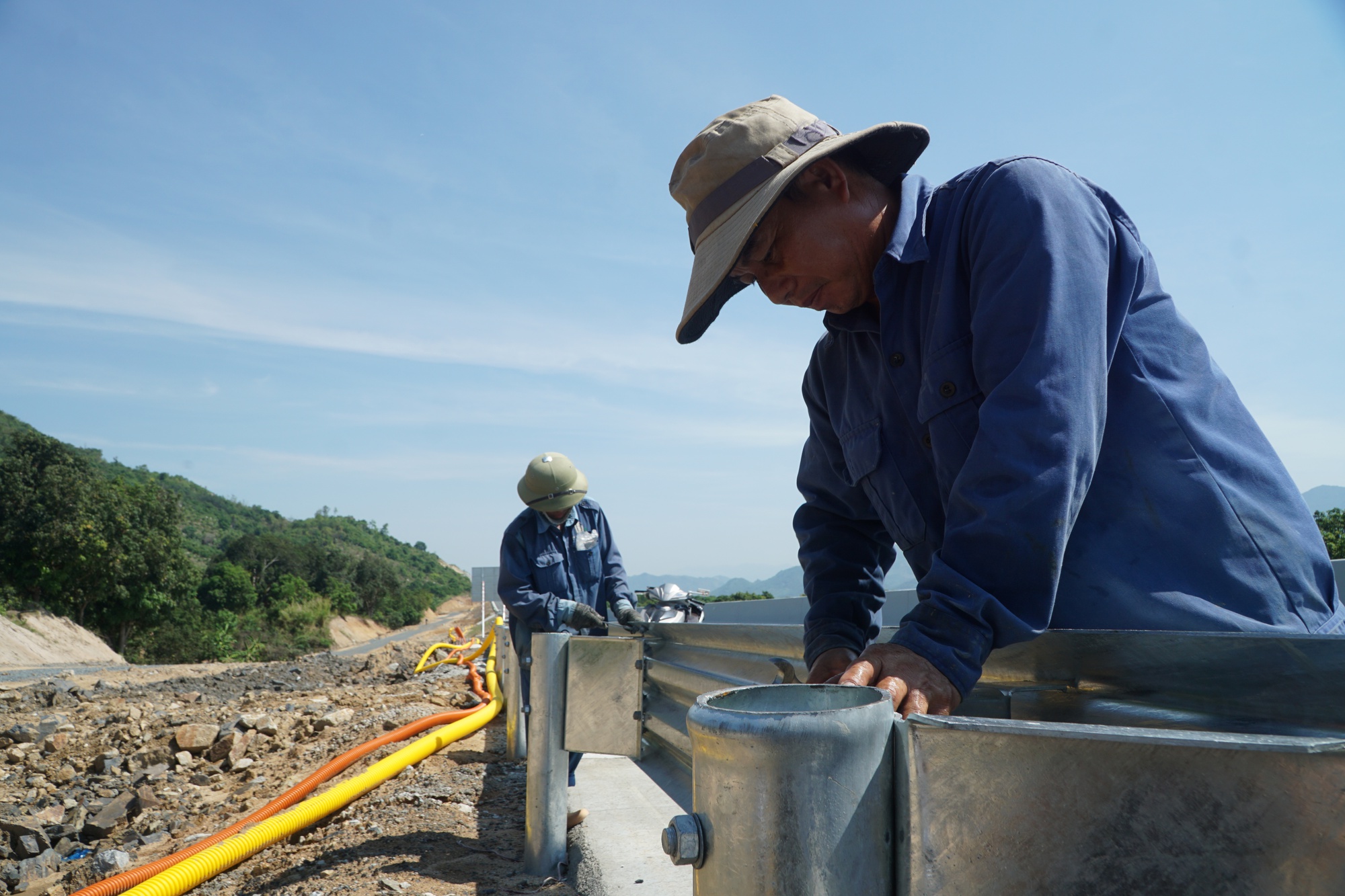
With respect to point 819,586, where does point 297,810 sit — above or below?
below

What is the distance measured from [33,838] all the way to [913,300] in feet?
21.7

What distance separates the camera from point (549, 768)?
3678mm

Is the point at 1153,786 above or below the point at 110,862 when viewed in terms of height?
above

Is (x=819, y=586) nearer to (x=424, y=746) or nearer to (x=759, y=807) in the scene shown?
(x=759, y=807)

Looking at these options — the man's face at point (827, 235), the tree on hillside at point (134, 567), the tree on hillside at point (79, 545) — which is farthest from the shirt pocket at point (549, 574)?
the tree on hillside at point (134, 567)

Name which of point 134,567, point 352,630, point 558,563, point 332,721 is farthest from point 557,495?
point 352,630

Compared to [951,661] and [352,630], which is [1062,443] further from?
[352,630]

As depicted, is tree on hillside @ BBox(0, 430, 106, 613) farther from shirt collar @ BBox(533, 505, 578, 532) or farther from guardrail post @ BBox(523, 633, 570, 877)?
guardrail post @ BBox(523, 633, 570, 877)

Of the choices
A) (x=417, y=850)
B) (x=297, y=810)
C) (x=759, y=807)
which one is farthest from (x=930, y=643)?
(x=297, y=810)

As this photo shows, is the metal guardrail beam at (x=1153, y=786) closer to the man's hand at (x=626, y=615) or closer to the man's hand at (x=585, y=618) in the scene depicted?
the man's hand at (x=626, y=615)

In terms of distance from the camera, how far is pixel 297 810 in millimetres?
4676

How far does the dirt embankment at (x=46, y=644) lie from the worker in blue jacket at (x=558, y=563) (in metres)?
23.5

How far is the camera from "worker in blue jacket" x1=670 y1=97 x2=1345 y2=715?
1.23 meters

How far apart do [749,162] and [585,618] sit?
498 centimetres
